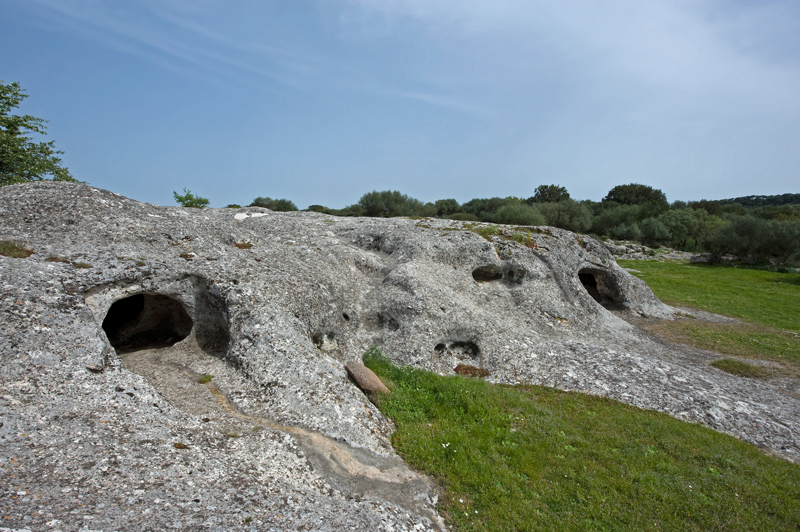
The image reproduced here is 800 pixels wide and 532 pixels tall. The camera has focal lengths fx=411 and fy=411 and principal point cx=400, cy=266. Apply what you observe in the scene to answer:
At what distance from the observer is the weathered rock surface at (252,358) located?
21.8 feet

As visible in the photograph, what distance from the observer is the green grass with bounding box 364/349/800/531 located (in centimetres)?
812

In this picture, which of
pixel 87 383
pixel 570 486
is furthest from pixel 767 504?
pixel 87 383

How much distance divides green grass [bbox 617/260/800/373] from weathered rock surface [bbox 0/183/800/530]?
302cm

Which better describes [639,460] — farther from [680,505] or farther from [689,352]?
[689,352]

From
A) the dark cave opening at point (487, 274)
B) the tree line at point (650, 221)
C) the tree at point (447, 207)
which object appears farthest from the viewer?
the tree at point (447, 207)

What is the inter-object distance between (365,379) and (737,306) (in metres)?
29.2

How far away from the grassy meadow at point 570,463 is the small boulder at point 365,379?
1.25 ft

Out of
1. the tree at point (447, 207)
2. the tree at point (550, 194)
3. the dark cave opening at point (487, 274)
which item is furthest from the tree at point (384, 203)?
the tree at point (550, 194)

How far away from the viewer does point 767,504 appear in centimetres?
860

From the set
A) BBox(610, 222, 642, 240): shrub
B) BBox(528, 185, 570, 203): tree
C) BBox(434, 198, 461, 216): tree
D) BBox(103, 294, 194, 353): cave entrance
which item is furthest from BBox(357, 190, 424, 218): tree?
BBox(528, 185, 570, 203): tree

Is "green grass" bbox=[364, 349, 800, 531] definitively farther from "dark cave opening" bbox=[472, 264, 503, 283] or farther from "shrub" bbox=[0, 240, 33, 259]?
"shrub" bbox=[0, 240, 33, 259]

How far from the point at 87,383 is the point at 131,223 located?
26.7 ft

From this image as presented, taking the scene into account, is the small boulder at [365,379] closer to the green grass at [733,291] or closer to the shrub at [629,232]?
the green grass at [733,291]

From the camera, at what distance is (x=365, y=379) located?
1203 centimetres
